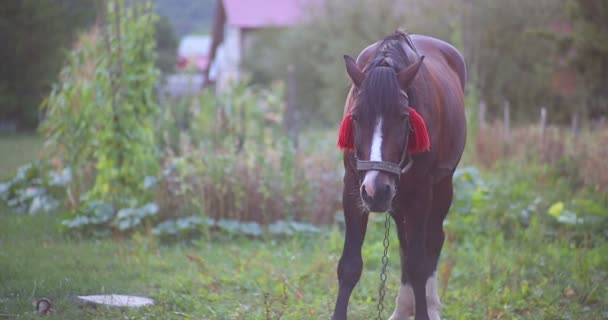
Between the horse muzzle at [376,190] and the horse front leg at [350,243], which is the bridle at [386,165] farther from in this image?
the horse front leg at [350,243]

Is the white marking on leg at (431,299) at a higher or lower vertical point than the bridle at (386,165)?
lower

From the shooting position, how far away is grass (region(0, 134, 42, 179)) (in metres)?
11.0

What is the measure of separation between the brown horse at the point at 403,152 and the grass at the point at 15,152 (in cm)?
648

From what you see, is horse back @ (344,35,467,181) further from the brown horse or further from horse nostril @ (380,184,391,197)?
Result: horse nostril @ (380,184,391,197)

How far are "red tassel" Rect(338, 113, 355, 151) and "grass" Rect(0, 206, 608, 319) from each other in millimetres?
1350

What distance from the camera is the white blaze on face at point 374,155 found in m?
3.38

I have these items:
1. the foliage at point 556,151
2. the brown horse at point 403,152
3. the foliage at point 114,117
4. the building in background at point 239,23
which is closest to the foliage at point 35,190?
the foliage at point 114,117

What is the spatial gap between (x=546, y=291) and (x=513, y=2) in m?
15.7

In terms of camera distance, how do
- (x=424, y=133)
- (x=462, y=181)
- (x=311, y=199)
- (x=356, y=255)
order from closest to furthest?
(x=424, y=133) → (x=356, y=255) → (x=311, y=199) → (x=462, y=181)

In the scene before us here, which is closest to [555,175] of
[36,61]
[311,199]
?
[311,199]

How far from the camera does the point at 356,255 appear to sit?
13.2 feet

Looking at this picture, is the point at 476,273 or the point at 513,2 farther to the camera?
the point at 513,2

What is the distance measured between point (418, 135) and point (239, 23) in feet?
114

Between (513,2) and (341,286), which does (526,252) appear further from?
(513,2)
